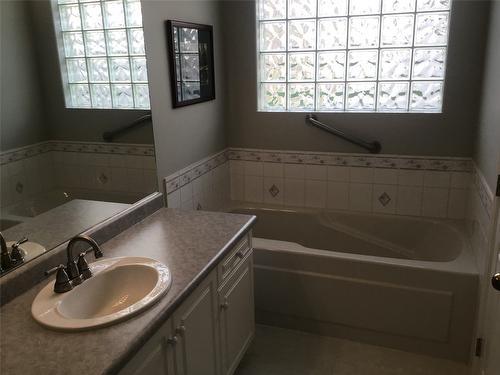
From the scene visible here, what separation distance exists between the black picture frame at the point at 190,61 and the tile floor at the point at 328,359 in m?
1.54

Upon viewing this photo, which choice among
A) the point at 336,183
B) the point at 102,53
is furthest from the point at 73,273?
the point at 336,183

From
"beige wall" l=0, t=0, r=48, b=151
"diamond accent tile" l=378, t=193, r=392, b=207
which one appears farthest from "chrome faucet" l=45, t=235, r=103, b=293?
"diamond accent tile" l=378, t=193, r=392, b=207

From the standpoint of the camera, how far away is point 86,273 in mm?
1550

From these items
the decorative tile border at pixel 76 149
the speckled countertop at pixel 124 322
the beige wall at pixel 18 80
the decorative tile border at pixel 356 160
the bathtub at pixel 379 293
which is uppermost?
the beige wall at pixel 18 80

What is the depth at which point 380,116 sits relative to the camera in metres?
2.92

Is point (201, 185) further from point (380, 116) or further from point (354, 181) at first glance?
point (380, 116)

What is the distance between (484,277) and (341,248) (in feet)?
4.05

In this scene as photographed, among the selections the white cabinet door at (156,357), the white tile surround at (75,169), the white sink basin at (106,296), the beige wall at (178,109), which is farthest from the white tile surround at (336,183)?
the white cabinet door at (156,357)

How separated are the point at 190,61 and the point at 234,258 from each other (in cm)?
134

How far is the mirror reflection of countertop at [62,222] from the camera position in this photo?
1582 mm

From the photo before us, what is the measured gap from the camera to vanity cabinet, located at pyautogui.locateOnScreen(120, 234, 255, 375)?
4.61ft

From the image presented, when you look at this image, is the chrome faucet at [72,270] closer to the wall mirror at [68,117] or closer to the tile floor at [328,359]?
the wall mirror at [68,117]

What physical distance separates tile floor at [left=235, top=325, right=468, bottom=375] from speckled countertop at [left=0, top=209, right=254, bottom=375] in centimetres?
82

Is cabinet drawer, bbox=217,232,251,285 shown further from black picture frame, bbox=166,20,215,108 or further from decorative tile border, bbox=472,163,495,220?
decorative tile border, bbox=472,163,495,220
